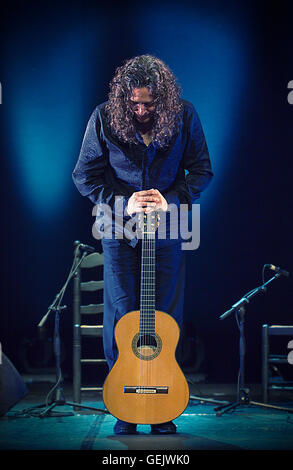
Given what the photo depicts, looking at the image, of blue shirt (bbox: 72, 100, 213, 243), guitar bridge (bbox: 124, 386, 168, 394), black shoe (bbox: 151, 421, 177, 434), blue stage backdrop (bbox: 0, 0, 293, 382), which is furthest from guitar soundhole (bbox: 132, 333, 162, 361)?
blue stage backdrop (bbox: 0, 0, 293, 382)

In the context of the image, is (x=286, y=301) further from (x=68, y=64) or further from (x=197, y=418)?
(x=68, y=64)

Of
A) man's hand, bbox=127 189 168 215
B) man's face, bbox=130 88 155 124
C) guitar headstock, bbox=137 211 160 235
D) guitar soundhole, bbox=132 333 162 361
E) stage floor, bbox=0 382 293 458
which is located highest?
man's face, bbox=130 88 155 124

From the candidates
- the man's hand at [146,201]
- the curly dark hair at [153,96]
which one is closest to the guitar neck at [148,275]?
the man's hand at [146,201]

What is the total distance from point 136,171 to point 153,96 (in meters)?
0.36

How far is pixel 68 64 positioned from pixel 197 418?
9.36ft

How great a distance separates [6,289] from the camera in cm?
466

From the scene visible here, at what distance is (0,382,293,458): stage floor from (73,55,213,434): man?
18 cm

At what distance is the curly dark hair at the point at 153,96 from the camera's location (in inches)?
104

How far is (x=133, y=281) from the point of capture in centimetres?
276

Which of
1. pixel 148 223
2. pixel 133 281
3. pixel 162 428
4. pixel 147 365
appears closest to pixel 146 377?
pixel 147 365

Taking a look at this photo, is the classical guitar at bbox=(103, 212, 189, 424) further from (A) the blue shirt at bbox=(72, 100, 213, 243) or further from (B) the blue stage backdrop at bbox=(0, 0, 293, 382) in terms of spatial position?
(B) the blue stage backdrop at bbox=(0, 0, 293, 382)

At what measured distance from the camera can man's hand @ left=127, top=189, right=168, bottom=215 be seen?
2570mm

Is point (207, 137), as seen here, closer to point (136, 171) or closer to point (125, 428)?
point (136, 171)
